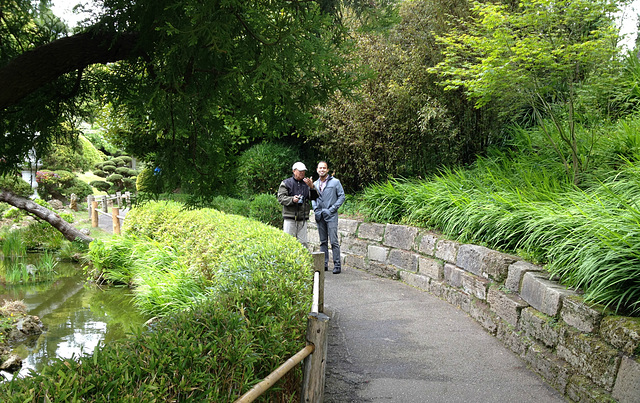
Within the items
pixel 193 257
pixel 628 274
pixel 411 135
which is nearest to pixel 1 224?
pixel 193 257

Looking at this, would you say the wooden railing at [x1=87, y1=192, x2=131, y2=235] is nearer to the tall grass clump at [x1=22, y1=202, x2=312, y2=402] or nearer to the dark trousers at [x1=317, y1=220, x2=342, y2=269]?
the dark trousers at [x1=317, y1=220, x2=342, y2=269]

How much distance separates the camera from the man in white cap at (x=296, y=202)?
7652mm

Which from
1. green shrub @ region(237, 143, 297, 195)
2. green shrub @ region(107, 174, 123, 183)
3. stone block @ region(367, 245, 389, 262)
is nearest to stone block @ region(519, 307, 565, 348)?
stone block @ region(367, 245, 389, 262)

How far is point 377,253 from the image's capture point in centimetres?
855

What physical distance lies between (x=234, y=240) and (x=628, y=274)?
4245 millimetres

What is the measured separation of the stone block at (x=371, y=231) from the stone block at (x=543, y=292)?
385 cm

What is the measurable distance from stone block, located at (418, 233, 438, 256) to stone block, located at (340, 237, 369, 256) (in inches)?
63.3

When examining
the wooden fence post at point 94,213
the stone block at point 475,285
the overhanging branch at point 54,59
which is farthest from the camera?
the wooden fence post at point 94,213

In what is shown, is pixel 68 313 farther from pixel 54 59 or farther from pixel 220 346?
pixel 54 59

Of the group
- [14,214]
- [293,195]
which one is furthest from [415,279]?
[14,214]

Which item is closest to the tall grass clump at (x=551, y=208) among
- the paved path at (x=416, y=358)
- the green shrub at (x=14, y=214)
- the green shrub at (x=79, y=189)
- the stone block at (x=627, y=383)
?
the stone block at (x=627, y=383)

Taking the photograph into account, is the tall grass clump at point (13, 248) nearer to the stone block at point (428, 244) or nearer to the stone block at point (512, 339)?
the stone block at point (428, 244)

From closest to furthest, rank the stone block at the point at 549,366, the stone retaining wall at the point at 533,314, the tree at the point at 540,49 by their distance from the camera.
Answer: the stone retaining wall at the point at 533,314 < the stone block at the point at 549,366 < the tree at the point at 540,49

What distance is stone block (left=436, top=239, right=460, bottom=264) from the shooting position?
653 cm
